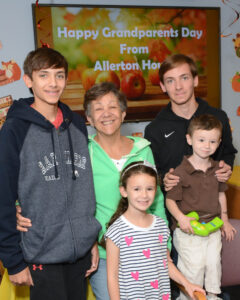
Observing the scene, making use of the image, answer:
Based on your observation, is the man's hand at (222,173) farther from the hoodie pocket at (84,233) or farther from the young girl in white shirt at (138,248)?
the hoodie pocket at (84,233)

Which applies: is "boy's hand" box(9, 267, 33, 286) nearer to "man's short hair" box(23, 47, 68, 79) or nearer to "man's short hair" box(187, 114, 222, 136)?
"man's short hair" box(23, 47, 68, 79)

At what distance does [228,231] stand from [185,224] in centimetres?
29

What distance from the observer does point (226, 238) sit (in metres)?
1.80

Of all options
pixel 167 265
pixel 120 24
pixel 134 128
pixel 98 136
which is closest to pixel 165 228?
pixel 167 265

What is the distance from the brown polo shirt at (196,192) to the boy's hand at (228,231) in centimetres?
11

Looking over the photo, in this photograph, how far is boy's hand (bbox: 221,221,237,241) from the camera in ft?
5.86

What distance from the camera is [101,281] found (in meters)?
1.62

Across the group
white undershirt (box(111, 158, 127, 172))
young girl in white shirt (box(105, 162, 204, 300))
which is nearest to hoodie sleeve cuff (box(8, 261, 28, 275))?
young girl in white shirt (box(105, 162, 204, 300))

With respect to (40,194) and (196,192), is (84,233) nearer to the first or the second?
(40,194)

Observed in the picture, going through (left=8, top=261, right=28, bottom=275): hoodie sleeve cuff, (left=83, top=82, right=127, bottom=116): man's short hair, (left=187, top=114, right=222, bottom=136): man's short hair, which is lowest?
(left=8, top=261, right=28, bottom=275): hoodie sleeve cuff

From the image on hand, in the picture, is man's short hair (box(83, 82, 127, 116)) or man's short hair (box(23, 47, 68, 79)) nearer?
man's short hair (box(23, 47, 68, 79))

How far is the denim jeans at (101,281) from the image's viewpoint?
5.28 feet

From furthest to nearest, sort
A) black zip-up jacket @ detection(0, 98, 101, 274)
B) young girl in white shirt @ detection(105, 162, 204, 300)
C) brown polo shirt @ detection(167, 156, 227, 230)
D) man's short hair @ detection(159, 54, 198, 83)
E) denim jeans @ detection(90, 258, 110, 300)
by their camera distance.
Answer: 1. man's short hair @ detection(159, 54, 198, 83)
2. brown polo shirt @ detection(167, 156, 227, 230)
3. denim jeans @ detection(90, 258, 110, 300)
4. young girl in white shirt @ detection(105, 162, 204, 300)
5. black zip-up jacket @ detection(0, 98, 101, 274)

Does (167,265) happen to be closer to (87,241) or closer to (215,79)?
(87,241)
